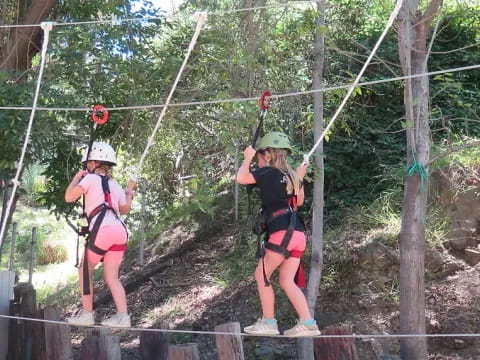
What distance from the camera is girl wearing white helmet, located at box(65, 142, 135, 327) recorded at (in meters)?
5.15

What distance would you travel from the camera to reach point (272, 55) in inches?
270

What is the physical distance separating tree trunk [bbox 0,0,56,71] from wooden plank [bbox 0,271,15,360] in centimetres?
242

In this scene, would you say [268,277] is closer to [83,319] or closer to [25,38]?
[83,319]

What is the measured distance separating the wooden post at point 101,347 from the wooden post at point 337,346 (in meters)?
1.75

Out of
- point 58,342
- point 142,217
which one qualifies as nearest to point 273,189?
point 58,342

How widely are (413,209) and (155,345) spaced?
251cm

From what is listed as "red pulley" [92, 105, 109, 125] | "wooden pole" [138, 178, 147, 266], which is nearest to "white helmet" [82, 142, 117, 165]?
"red pulley" [92, 105, 109, 125]

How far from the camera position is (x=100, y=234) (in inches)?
202

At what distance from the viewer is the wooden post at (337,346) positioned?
16.6 feet

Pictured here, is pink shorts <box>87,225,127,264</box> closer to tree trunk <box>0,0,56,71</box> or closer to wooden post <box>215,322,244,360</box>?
wooden post <box>215,322,244,360</box>

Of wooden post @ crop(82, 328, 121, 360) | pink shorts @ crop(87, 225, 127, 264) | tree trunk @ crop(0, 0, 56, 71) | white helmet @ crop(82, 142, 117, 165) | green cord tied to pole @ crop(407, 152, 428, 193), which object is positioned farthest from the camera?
tree trunk @ crop(0, 0, 56, 71)

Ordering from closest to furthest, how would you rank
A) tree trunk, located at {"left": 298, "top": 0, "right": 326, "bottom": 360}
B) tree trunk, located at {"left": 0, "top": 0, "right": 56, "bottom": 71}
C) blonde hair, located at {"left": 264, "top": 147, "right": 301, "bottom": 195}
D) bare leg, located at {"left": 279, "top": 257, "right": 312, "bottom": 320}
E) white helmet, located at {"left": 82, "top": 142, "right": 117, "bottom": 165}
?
bare leg, located at {"left": 279, "top": 257, "right": 312, "bottom": 320} < blonde hair, located at {"left": 264, "top": 147, "right": 301, "bottom": 195} < white helmet, located at {"left": 82, "top": 142, "right": 117, "bottom": 165} < tree trunk, located at {"left": 298, "top": 0, "right": 326, "bottom": 360} < tree trunk, located at {"left": 0, "top": 0, "right": 56, "bottom": 71}

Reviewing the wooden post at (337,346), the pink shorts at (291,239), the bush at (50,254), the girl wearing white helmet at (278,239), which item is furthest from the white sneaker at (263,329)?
the bush at (50,254)

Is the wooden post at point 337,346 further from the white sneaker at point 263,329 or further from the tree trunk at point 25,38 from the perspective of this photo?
the tree trunk at point 25,38
